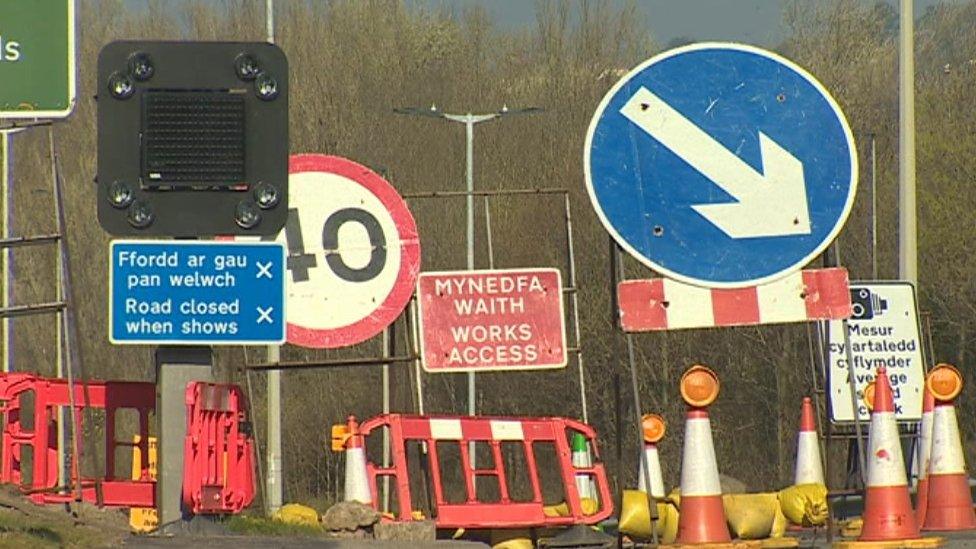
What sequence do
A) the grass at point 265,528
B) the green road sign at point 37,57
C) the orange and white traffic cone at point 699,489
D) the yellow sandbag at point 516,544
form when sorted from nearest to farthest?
the green road sign at point 37,57, the orange and white traffic cone at point 699,489, the grass at point 265,528, the yellow sandbag at point 516,544

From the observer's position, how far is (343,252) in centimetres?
1265

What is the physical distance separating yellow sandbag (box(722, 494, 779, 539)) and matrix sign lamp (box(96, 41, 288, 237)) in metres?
2.94

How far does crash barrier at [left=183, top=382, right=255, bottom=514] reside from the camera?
34.3 ft

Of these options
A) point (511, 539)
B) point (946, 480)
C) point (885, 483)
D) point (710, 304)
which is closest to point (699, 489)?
point (885, 483)

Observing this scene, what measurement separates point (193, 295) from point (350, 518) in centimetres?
157

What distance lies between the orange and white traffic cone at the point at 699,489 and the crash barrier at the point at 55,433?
4.20 metres

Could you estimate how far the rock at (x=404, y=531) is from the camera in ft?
36.1

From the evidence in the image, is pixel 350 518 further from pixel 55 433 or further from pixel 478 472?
pixel 55 433

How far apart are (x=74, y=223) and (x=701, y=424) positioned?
1992 inches

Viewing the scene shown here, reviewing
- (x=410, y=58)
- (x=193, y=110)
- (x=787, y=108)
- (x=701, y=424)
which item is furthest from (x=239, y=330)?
(x=410, y=58)

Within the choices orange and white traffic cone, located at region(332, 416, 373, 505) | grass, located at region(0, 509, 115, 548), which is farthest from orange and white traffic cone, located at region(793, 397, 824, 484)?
grass, located at region(0, 509, 115, 548)

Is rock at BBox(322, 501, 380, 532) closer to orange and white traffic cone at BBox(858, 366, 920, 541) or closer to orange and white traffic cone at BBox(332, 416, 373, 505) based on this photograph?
orange and white traffic cone at BBox(332, 416, 373, 505)

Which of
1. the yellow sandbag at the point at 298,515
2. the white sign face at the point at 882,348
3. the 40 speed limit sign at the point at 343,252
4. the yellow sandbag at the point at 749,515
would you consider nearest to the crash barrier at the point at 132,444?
the 40 speed limit sign at the point at 343,252

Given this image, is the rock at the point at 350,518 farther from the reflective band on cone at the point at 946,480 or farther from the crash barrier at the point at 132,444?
the reflective band on cone at the point at 946,480
